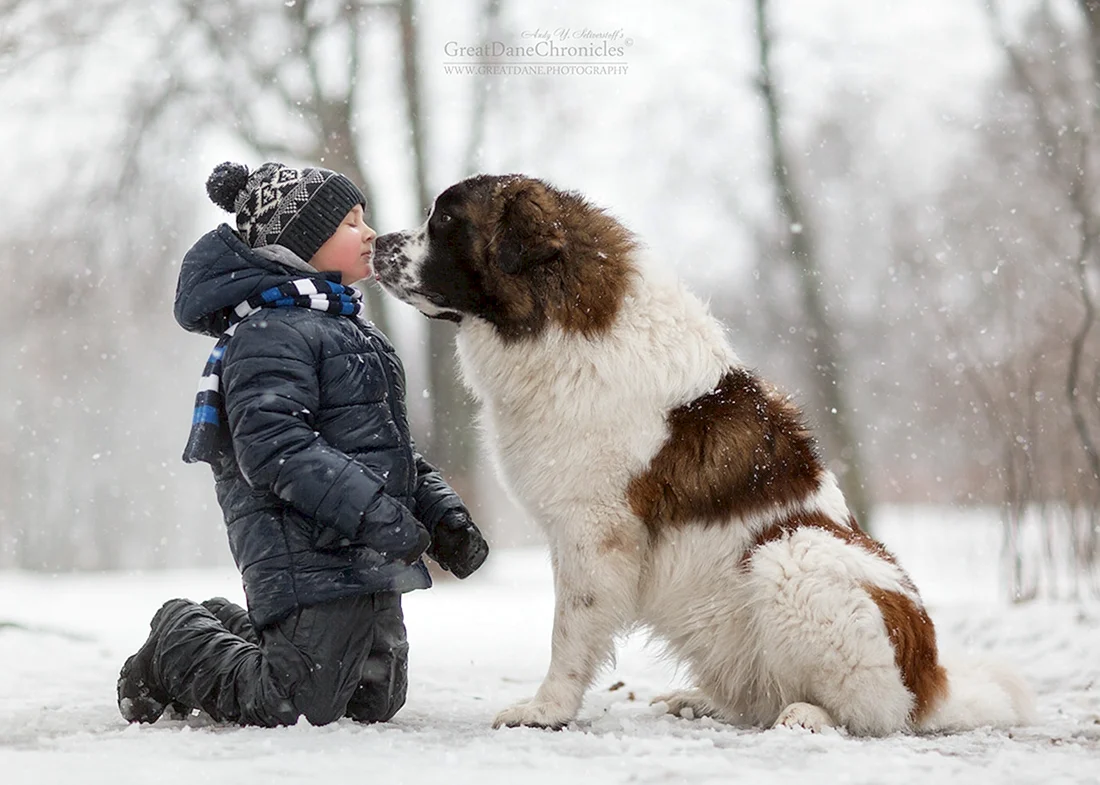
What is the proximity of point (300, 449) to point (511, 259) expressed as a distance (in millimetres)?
909

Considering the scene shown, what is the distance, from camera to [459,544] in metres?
3.38

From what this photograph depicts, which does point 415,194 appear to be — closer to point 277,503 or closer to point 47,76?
point 47,76

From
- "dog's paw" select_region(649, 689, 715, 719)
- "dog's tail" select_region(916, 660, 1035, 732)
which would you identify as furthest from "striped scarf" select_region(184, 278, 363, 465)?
"dog's tail" select_region(916, 660, 1035, 732)

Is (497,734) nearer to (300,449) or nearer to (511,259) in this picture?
(300,449)

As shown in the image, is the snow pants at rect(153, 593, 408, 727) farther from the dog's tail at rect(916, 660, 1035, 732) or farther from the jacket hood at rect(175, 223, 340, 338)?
the dog's tail at rect(916, 660, 1035, 732)

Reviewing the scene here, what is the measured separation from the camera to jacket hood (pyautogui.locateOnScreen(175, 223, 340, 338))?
314cm

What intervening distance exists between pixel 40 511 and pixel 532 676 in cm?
1310

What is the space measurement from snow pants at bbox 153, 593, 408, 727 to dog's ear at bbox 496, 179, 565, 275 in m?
1.09

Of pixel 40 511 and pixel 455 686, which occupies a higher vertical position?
pixel 40 511

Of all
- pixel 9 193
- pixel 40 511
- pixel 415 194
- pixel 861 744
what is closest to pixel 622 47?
pixel 415 194

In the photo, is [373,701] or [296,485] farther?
A: [373,701]

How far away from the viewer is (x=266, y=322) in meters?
3.08

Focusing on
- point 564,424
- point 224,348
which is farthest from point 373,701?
point 224,348

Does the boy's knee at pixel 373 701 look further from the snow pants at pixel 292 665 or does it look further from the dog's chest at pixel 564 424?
the dog's chest at pixel 564 424
